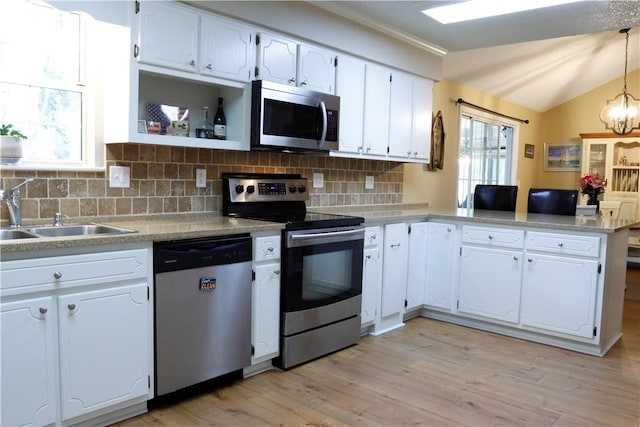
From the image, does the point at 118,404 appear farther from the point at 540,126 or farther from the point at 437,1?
the point at 540,126

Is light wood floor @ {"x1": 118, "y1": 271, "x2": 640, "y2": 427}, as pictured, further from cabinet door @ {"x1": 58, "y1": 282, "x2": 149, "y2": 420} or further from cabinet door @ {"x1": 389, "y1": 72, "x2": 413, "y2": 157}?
cabinet door @ {"x1": 389, "y1": 72, "x2": 413, "y2": 157}

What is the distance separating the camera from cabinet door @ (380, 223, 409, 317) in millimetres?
3604

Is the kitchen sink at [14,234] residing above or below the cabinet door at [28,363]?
above

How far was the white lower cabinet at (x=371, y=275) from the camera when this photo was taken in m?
3.42

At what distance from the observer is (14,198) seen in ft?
7.50

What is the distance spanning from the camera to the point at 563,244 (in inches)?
131

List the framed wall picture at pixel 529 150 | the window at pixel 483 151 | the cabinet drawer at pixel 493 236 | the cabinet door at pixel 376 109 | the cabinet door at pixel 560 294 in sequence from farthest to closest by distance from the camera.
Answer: the framed wall picture at pixel 529 150, the window at pixel 483 151, the cabinet door at pixel 376 109, the cabinet drawer at pixel 493 236, the cabinet door at pixel 560 294

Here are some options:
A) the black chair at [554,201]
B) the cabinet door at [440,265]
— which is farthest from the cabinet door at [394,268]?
the black chair at [554,201]

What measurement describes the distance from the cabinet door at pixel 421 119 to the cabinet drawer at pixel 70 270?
9.22 ft

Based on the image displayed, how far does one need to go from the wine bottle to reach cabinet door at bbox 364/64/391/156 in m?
1.23

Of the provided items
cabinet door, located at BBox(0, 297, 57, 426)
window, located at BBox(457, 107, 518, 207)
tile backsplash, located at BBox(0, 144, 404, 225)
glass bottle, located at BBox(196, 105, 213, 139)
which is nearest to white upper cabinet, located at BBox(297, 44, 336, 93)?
tile backsplash, located at BBox(0, 144, 404, 225)

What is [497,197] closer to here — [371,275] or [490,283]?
[490,283]

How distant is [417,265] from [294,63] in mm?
1856

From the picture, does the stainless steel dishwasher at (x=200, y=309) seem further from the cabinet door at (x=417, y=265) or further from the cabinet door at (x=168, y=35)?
the cabinet door at (x=417, y=265)
